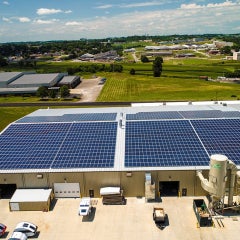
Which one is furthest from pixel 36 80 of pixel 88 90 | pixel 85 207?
pixel 85 207

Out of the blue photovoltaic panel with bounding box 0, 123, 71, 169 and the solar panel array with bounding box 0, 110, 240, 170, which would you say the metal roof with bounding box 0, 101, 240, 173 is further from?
the blue photovoltaic panel with bounding box 0, 123, 71, 169

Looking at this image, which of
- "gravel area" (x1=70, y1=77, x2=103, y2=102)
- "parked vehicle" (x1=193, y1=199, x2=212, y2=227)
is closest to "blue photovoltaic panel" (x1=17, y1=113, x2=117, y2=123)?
"parked vehicle" (x1=193, y1=199, x2=212, y2=227)

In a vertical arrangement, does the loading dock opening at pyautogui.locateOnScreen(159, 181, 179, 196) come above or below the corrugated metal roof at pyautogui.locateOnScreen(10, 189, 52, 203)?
below

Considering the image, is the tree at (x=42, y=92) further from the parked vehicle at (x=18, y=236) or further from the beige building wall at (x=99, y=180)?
the parked vehicle at (x=18, y=236)

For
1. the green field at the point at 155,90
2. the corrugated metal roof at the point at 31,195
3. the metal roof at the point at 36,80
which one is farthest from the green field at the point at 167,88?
the corrugated metal roof at the point at 31,195

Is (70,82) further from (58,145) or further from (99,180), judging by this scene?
(99,180)

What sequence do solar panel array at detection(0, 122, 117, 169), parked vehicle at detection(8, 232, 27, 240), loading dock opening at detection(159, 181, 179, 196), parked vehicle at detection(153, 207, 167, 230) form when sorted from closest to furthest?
parked vehicle at detection(8, 232, 27, 240) < parked vehicle at detection(153, 207, 167, 230) < loading dock opening at detection(159, 181, 179, 196) < solar panel array at detection(0, 122, 117, 169)

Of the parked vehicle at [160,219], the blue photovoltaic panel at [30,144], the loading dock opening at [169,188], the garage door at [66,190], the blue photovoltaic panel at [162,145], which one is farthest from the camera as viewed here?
the blue photovoltaic panel at [30,144]
